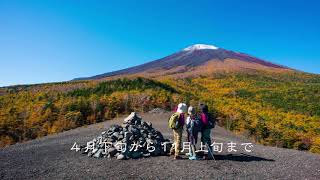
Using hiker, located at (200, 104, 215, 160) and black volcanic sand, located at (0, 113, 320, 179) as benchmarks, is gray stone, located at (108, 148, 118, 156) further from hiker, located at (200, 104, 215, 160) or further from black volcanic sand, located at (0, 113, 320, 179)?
hiker, located at (200, 104, 215, 160)

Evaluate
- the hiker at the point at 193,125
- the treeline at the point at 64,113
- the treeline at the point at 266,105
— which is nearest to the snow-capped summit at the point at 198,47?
the treeline at the point at 266,105

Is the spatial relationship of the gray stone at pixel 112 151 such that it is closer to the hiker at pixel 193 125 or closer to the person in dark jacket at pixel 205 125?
the hiker at pixel 193 125

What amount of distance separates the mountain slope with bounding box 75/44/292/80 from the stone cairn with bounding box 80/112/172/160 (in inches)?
3023

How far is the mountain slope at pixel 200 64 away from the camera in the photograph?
319 feet

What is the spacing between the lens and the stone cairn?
39.0ft

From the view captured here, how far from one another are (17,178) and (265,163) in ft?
23.0

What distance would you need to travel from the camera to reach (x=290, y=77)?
8319 cm

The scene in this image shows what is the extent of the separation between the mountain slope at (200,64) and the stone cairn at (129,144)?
252 feet

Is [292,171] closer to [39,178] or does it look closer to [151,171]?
[151,171]

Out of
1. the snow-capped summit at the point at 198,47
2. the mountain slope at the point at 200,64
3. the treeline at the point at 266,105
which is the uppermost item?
the snow-capped summit at the point at 198,47

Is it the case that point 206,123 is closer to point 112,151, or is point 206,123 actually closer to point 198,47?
point 112,151

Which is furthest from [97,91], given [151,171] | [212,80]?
[212,80]

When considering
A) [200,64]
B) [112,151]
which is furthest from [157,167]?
[200,64]

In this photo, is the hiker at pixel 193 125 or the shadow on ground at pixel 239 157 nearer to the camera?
the hiker at pixel 193 125
